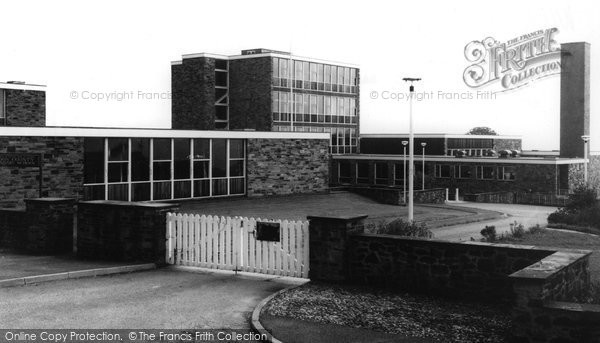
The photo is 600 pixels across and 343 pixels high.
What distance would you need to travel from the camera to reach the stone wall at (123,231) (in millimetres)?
14031

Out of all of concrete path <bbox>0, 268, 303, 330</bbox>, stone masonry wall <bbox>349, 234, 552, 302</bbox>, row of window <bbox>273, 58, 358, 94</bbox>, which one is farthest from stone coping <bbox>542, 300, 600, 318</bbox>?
row of window <bbox>273, 58, 358, 94</bbox>

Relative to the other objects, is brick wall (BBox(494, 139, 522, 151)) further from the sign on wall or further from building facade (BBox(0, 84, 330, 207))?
the sign on wall

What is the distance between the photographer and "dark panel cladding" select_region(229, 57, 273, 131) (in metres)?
59.3

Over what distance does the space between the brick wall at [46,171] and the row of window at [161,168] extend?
1.78ft

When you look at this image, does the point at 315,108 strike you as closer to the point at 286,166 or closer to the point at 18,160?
the point at 286,166

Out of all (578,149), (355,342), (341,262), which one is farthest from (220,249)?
(578,149)

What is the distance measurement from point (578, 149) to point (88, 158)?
5222 cm

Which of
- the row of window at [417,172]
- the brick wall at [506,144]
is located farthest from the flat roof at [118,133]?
the brick wall at [506,144]

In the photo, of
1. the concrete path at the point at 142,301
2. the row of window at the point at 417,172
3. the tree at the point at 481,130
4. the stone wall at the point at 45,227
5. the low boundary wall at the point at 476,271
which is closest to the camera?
the low boundary wall at the point at 476,271

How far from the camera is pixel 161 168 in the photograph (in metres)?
28.4

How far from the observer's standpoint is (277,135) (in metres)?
34.4

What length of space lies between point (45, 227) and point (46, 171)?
9399mm

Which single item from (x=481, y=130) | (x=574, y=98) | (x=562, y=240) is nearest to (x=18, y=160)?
(x=562, y=240)

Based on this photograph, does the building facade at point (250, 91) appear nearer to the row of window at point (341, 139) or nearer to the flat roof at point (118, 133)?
the row of window at point (341, 139)
